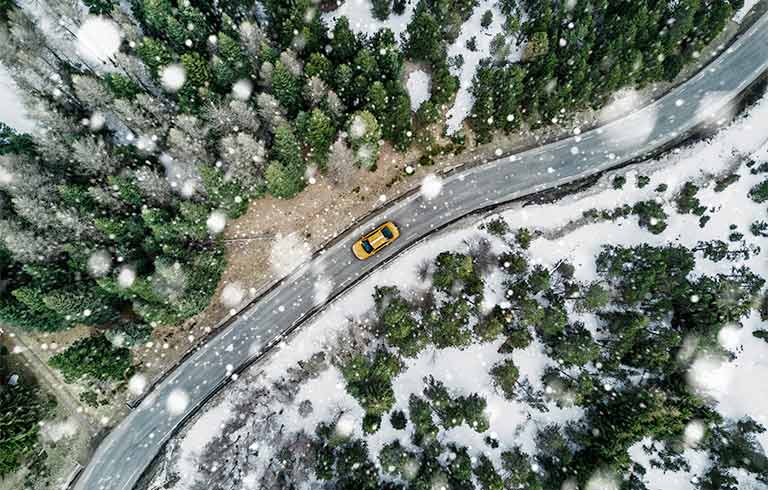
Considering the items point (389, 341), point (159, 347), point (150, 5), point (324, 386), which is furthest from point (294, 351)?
point (150, 5)

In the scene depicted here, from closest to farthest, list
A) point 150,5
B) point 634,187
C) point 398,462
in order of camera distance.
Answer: point 150,5 < point 398,462 < point 634,187

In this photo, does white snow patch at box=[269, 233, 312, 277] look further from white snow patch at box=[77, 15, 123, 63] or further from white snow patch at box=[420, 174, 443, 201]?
white snow patch at box=[77, 15, 123, 63]

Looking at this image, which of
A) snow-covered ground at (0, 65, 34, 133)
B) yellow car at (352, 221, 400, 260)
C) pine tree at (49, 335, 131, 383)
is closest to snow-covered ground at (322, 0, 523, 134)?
yellow car at (352, 221, 400, 260)

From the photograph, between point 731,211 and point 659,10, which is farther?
point 731,211

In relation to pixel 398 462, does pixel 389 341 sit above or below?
above

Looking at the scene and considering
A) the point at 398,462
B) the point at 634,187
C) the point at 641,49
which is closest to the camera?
the point at 398,462

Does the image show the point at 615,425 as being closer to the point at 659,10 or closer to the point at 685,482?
the point at 685,482

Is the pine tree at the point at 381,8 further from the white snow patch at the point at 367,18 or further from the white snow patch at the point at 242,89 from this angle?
the white snow patch at the point at 242,89
